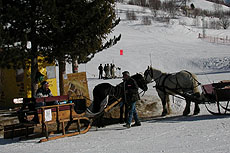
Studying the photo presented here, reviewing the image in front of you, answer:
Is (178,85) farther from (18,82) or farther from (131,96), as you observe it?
(18,82)

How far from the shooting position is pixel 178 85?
458 inches

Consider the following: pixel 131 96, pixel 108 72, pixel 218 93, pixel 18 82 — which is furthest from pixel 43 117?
pixel 108 72

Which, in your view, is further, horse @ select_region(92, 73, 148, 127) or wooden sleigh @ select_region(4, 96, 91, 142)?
horse @ select_region(92, 73, 148, 127)

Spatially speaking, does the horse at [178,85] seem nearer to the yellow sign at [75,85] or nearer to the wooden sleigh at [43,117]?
the yellow sign at [75,85]

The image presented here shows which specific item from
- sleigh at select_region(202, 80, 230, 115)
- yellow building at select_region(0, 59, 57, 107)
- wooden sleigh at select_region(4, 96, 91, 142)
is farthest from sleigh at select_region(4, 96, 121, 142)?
yellow building at select_region(0, 59, 57, 107)

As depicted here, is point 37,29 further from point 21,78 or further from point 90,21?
point 21,78

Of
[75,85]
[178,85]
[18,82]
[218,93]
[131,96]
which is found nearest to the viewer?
[131,96]

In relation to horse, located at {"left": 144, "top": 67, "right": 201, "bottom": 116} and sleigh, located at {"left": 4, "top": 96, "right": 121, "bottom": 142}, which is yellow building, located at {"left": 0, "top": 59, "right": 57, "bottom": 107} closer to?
horse, located at {"left": 144, "top": 67, "right": 201, "bottom": 116}

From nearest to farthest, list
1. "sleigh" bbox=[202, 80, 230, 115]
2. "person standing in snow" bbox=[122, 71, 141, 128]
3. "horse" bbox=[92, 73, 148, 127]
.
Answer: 1. "person standing in snow" bbox=[122, 71, 141, 128]
2. "horse" bbox=[92, 73, 148, 127]
3. "sleigh" bbox=[202, 80, 230, 115]

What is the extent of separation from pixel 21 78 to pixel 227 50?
122 ft

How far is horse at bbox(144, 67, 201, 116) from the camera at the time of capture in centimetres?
1141

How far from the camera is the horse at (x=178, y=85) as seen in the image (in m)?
11.4

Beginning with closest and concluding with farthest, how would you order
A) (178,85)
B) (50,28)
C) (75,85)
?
(50,28) → (178,85) → (75,85)

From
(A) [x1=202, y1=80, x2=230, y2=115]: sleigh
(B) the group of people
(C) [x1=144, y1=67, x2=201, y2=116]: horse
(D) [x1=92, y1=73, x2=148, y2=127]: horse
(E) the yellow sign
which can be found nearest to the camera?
(D) [x1=92, y1=73, x2=148, y2=127]: horse
